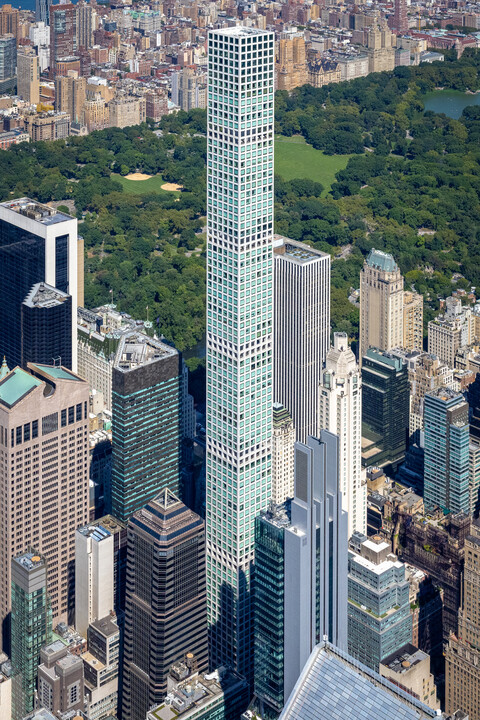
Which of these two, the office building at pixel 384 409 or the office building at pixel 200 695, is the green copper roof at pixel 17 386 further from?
the office building at pixel 384 409

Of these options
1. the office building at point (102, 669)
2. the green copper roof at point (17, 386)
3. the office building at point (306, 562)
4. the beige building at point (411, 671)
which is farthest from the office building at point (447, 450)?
the green copper roof at point (17, 386)

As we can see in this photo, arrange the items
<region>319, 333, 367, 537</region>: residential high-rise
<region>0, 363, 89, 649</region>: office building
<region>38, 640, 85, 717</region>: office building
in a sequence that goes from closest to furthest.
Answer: <region>38, 640, 85, 717</region>: office building < <region>0, 363, 89, 649</region>: office building < <region>319, 333, 367, 537</region>: residential high-rise

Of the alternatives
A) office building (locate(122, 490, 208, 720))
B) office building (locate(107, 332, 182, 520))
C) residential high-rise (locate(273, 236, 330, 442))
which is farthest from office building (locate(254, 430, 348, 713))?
residential high-rise (locate(273, 236, 330, 442))

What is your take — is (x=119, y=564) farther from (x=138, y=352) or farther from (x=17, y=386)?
(x=138, y=352)

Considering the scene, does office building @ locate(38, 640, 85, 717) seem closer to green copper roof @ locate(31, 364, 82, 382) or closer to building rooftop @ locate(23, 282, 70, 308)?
green copper roof @ locate(31, 364, 82, 382)

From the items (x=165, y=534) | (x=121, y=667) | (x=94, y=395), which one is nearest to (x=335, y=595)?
(x=165, y=534)

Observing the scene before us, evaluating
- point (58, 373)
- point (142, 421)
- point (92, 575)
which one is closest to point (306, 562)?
point (92, 575)
